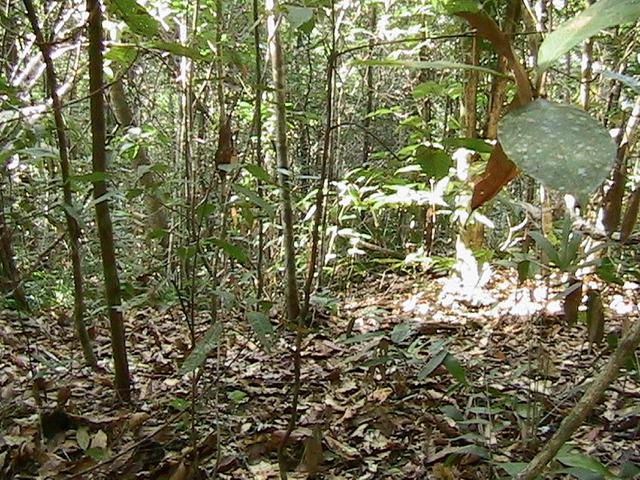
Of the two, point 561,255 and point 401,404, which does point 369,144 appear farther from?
point 561,255

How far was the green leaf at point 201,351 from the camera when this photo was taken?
55.2 inches

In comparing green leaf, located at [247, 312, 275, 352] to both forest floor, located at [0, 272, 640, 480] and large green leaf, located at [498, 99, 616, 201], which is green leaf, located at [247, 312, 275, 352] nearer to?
forest floor, located at [0, 272, 640, 480]

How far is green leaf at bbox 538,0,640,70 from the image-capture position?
549 millimetres

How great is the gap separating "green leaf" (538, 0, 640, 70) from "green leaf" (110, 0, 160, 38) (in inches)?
45.3

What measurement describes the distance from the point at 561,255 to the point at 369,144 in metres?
5.45

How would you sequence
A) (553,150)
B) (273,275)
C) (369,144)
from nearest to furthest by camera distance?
(553,150)
(273,275)
(369,144)

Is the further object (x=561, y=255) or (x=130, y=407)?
(x=130, y=407)

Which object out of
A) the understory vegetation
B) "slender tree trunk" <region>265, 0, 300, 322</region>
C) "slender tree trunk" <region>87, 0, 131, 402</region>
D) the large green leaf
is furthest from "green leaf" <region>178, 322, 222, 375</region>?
"slender tree trunk" <region>265, 0, 300, 322</region>

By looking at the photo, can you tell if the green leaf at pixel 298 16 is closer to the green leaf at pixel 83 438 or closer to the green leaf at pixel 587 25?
the green leaf at pixel 587 25

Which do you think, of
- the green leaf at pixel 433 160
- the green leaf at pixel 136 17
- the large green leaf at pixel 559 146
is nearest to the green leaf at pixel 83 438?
the green leaf at pixel 136 17

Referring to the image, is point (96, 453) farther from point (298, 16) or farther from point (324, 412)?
point (298, 16)

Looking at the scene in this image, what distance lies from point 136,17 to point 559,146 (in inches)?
49.2

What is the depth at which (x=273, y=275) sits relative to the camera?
3.95 m

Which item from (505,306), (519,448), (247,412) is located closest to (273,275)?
(505,306)
